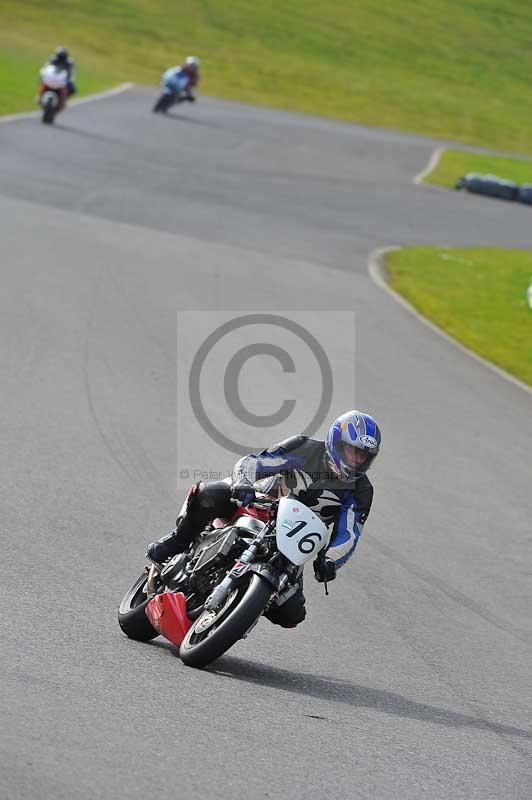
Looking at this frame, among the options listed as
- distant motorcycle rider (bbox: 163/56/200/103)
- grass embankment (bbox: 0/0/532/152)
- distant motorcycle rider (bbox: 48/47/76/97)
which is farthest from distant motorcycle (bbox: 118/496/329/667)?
grass embankment (bbox: 0/0/532/152)

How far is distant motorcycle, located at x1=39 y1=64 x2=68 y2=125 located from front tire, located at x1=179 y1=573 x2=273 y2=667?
2707 centimetres

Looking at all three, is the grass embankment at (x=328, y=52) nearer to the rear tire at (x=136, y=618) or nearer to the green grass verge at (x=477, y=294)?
the green grass verge at (x=477, y=294)

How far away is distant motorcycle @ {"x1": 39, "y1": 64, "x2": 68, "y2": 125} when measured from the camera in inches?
1275

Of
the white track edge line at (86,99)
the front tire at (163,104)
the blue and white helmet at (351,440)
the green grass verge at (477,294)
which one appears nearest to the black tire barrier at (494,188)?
the green grass verge at (477,294)

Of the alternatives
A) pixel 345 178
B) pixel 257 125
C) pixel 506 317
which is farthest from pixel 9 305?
pixel 257 125

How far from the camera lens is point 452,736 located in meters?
6.71

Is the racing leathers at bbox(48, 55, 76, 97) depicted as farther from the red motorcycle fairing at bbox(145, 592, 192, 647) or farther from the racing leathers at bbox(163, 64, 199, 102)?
the red motorcycle fairing at bbox(145, 592, 192, 647)

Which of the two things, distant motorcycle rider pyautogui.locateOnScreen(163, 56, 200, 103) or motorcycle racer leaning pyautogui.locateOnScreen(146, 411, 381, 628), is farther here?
distant motorcycle rider pyautogui.locateOnScreen(163, 56, 200, 103)

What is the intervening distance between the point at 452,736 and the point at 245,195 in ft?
74.1

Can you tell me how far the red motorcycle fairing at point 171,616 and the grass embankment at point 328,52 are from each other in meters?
37.2

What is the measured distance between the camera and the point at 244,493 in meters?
7.39

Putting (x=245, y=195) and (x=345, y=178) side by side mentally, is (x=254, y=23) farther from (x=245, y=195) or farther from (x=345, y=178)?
(x=245, y=195)

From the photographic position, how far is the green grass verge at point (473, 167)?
123 ft

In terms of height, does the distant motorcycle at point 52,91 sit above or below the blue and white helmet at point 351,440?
above
